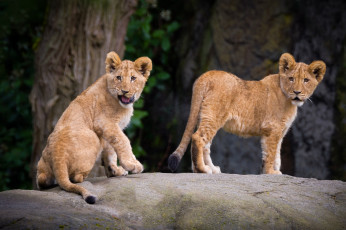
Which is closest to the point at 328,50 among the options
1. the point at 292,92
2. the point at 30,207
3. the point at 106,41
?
the point at 292,92

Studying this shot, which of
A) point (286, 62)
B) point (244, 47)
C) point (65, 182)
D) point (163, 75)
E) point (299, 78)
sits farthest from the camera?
point (163, 75)

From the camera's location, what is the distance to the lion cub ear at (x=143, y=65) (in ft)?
18.0

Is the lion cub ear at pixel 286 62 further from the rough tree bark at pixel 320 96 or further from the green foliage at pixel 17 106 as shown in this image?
the green foliage at pixel 17 106

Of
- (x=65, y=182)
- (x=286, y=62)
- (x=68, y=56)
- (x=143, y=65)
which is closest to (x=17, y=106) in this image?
(x=68, y=56)

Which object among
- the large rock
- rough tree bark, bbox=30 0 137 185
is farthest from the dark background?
the large rock

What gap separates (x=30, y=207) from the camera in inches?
157

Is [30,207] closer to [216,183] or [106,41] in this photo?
[216,183]

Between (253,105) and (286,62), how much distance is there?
68 centimetres

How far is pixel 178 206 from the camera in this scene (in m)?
4.40

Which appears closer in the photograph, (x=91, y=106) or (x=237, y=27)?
(x=91, y=106)

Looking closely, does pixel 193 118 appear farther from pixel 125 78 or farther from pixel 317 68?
pixel 317 68

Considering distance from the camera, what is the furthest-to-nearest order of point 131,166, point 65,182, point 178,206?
point 131,166 → point 65,182 → point 178,206

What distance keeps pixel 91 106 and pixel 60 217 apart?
192 cm

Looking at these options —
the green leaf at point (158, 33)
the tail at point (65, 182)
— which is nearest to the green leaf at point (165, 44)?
the green leaf at point (158, 33)
